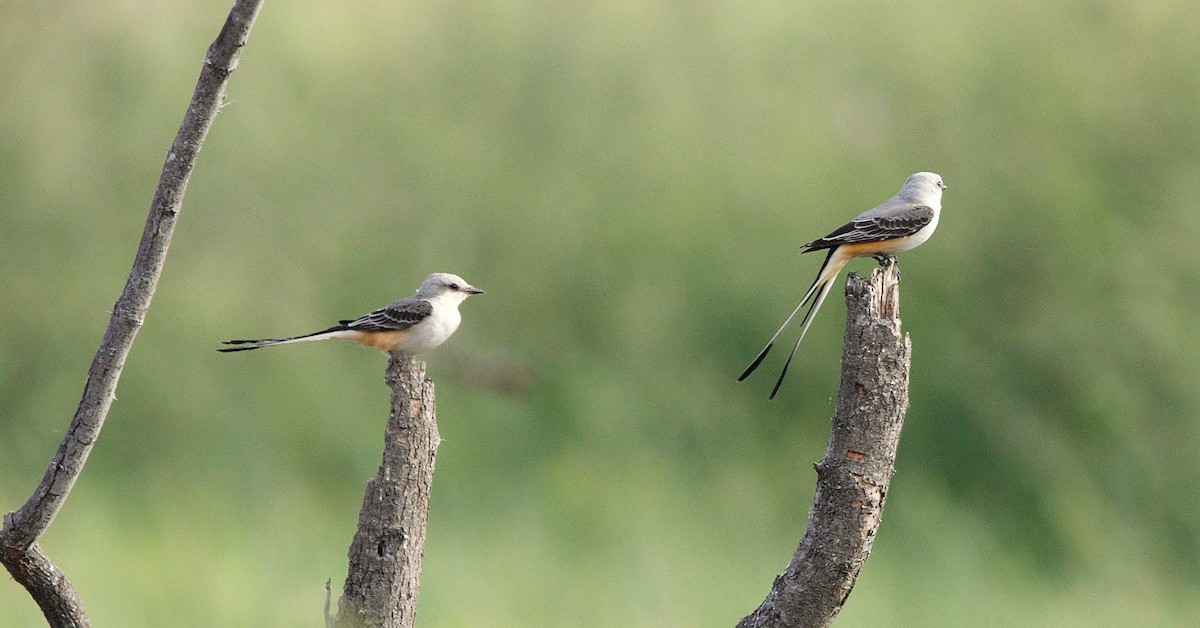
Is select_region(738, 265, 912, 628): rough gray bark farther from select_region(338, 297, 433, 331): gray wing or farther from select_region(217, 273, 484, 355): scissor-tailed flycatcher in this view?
select_region(338, 297, 433, 331): gray wing

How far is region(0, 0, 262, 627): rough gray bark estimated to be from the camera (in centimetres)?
387

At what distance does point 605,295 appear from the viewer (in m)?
11.9

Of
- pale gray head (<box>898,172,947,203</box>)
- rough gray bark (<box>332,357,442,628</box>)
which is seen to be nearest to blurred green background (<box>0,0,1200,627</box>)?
pale gray head (<box>898,172,947,203</box>)

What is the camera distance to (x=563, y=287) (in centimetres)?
1190

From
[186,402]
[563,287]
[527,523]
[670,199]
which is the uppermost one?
[670,199]

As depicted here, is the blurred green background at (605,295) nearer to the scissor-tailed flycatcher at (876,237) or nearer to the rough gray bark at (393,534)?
the scissor-tailed flycatcher at (876,237)

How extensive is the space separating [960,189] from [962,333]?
1.67m

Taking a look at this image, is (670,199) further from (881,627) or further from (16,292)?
(16,292)

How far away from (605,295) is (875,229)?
18.6ft

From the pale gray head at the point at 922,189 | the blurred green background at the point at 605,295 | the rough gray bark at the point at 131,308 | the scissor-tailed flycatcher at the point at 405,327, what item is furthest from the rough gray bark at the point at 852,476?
the blurred green background at the point at 605,295

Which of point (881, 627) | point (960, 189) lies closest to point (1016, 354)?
point (960, 189)

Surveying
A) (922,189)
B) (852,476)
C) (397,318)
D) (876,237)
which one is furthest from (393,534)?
(922,189)

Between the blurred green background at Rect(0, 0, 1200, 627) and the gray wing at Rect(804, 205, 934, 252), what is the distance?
4.25 m

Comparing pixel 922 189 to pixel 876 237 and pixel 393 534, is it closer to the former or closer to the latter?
pixel 876 237
